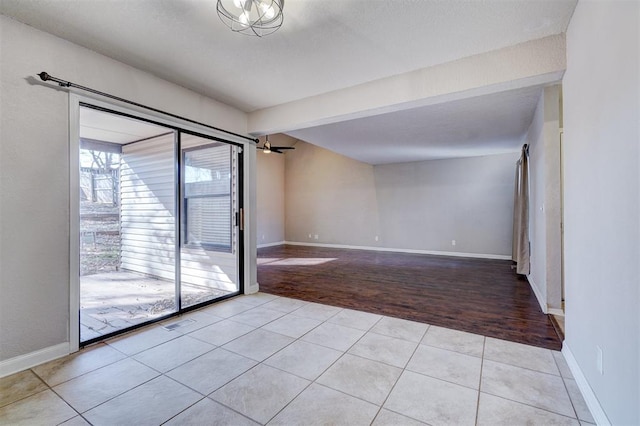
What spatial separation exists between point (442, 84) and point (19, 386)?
408 cm

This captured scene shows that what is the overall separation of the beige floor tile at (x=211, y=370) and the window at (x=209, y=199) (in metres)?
2.04

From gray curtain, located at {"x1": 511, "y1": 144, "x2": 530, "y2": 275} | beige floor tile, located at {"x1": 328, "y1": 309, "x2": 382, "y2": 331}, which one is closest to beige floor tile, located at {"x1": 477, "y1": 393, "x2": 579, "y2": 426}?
beige floor tile, located at {"x1": 328, "y1": 309, "x2": 382, "y2": 331}

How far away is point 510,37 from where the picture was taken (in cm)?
232

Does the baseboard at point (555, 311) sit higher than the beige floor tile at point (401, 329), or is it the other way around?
the baseboard at point (555, 311)

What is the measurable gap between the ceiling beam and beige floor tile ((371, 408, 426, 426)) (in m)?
2.64

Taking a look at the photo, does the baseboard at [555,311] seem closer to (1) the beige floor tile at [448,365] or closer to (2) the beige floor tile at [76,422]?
(1) the beige floor tile at [448,365]

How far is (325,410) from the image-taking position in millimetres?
1740

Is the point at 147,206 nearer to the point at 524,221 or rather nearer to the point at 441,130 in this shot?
the point at 441,130

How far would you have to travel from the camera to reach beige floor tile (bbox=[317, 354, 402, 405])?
1901 millimetres

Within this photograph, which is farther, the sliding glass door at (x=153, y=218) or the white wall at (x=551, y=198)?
the sliding glass door at (x=153, y=218)

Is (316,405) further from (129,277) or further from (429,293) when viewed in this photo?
(129,277)

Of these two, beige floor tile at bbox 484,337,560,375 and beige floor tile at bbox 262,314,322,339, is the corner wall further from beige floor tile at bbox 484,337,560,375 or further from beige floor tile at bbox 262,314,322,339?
beige floor tile at bbox 484,337,560,375


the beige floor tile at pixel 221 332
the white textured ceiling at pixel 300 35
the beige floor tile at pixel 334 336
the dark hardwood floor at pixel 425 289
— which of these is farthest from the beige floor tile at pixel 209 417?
the white textured ceiling at pixel 300 35

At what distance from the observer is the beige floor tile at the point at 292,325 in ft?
9.39
